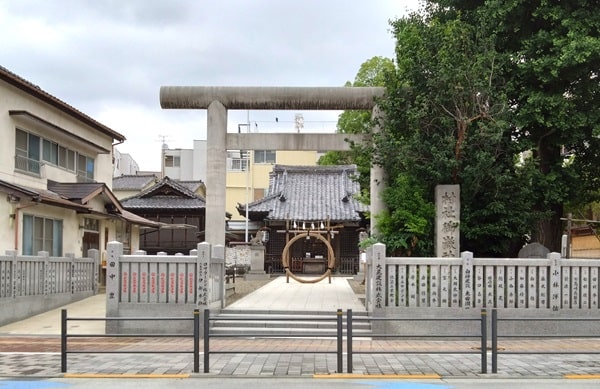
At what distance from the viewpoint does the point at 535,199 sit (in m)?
16.5

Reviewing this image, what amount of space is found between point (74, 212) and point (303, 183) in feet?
61.2

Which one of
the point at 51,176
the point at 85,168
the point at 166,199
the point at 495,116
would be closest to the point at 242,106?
the point at 495,116

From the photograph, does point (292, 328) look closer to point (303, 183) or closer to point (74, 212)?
point (74, 212)

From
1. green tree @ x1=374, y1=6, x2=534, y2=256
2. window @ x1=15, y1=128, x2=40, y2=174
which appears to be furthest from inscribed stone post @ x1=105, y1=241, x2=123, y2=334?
window @ x1=15, y1=128, x2=40, y2=174

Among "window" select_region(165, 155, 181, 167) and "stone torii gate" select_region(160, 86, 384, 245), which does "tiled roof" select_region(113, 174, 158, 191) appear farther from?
"stone torii gate" select_region(160, 86, 384, 245)

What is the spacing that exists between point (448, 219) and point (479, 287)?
7.50 feet

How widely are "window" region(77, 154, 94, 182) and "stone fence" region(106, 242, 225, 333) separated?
41.0 feet

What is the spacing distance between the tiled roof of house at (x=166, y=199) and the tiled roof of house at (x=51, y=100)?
31.3ft

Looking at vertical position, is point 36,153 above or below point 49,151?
below

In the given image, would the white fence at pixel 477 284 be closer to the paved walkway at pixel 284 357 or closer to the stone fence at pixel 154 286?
the paved walkway at pixel 284 357

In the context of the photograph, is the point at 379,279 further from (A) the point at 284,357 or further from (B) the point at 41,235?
(B) the point at 41,235

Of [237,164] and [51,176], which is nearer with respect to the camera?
[51,176]

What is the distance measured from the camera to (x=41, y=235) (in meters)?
20.8

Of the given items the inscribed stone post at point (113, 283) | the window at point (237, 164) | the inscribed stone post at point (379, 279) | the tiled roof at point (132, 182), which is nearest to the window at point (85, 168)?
the inscribed stone post at point (113, 283)
